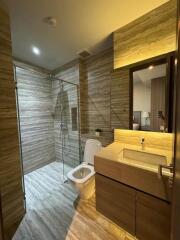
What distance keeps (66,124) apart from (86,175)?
1372 mm

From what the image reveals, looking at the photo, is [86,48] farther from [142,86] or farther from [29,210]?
[29,210]

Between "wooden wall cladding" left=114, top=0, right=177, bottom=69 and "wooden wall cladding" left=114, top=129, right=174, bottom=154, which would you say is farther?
"wooden wall cladding" left=114, top=129, right=174, bottom=154

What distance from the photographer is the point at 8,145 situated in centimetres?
158

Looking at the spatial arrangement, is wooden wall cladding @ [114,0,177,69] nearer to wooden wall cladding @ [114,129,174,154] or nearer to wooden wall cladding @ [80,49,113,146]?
wooden wall cladding @ [80,49,113,146]

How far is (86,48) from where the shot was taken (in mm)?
2266

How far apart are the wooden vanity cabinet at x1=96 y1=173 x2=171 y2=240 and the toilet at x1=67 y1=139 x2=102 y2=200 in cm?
28

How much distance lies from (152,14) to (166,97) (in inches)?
39.9

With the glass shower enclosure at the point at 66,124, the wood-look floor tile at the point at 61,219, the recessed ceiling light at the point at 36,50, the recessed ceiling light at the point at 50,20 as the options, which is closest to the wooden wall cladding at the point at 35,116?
the glass shower enclosure at the point at 66,124

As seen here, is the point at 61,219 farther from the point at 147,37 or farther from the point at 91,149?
the point at 147,37

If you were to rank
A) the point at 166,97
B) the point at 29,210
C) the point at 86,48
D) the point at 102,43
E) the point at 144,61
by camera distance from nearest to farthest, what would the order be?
the point at 166,97, the point at 144,61, the point at 29,210, the point at 102,43, the point at 86,48

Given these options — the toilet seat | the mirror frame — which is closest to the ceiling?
the mirror frame

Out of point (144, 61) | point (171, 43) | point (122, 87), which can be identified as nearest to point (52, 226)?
point (122, 87)

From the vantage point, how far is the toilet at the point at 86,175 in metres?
1.89

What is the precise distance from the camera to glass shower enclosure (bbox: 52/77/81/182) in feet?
9.43
